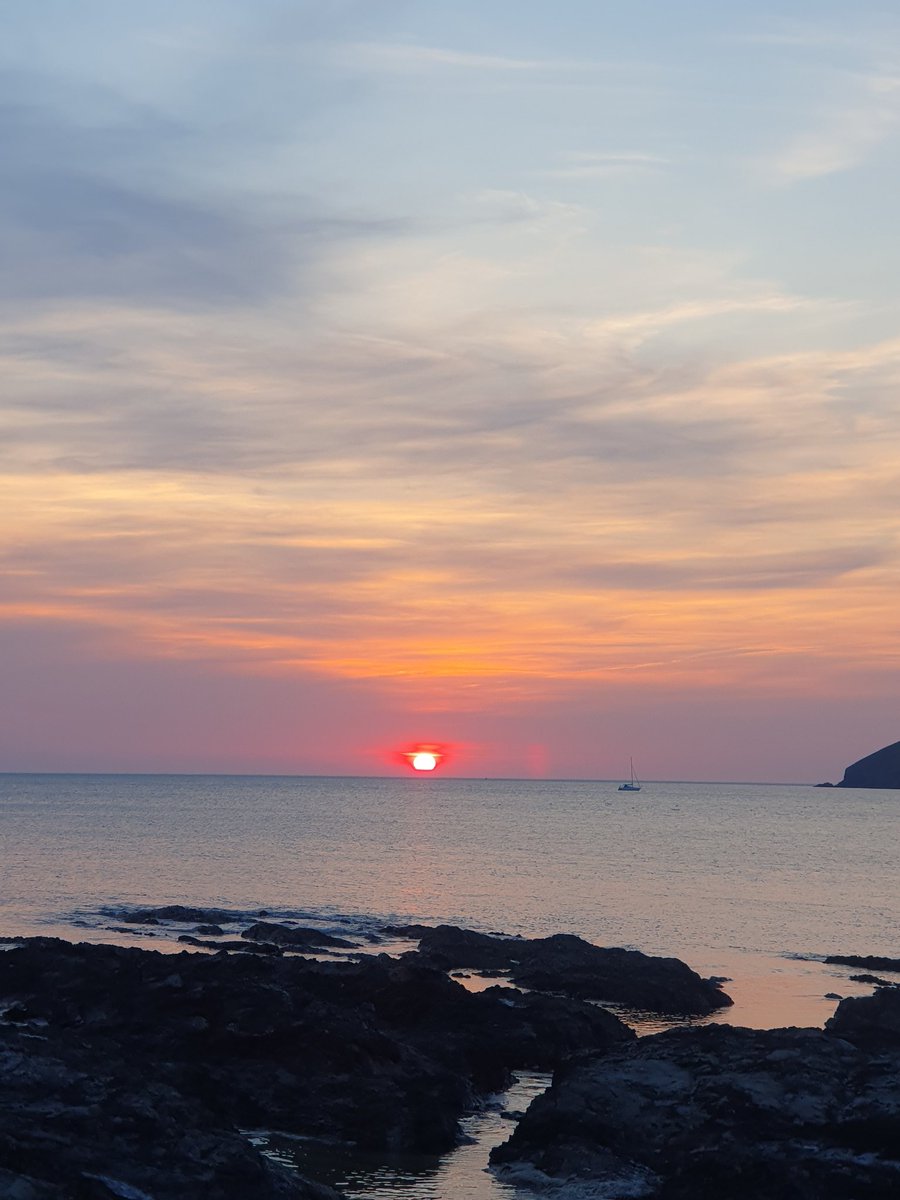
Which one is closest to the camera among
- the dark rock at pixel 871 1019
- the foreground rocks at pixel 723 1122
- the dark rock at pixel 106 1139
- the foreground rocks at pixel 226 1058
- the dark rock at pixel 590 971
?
the dark rock at pixel 106 1139

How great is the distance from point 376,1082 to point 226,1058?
3.76 metres

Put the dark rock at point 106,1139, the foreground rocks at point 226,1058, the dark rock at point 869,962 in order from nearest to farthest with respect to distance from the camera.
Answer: the dark rock at point 106,1139 → the foreground rocks at point 226,1058 → the dark rock at point 869,962

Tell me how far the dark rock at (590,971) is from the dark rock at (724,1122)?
786 inches

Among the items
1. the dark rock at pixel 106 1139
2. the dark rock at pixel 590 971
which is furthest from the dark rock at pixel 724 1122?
the dark rock at pixel 590 971

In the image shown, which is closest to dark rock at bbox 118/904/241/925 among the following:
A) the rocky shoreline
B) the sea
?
the sea

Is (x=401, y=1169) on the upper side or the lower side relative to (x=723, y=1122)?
lower

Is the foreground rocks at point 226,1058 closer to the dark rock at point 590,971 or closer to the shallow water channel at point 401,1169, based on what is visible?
the shallow water channel at point 401,1169

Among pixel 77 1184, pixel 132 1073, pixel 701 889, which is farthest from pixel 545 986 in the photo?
pixel 701 889

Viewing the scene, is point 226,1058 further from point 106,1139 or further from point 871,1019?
point 871,1019

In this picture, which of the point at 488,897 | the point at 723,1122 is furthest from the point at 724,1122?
the point at 488,897

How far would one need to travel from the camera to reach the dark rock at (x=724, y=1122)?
23922 millimetres

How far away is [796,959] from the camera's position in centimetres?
6500

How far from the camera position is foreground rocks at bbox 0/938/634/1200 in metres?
21.1

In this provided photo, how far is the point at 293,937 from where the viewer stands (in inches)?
2447
